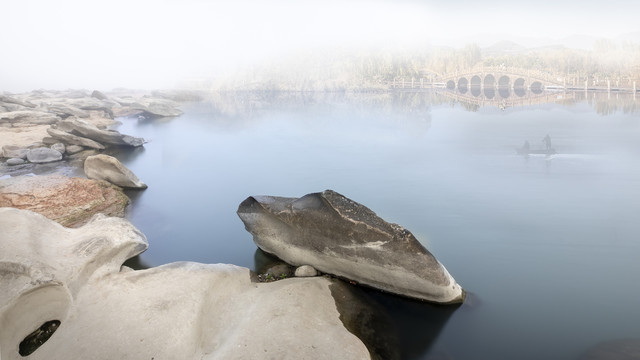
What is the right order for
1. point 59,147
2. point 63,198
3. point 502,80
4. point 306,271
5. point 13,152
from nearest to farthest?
point 306,271 < point 63,198 < point 13,152 < point 59,147 < point 502,80

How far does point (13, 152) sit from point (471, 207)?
3107 centimetres

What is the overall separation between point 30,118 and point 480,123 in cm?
5036

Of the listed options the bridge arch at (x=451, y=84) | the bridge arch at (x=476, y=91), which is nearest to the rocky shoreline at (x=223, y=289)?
the bridge arch at (x=476, y=91)

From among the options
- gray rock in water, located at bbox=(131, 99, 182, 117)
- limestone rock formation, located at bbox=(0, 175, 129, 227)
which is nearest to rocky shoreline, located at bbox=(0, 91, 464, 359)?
limestone rock formation, located at bbox=(0, 175, 129, 227)

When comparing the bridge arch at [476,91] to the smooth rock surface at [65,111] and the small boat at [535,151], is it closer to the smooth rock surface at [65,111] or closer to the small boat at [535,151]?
the small boat at [535,151]

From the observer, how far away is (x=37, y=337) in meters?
9.46

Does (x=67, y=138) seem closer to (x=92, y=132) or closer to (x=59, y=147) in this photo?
(x=59, y=147)

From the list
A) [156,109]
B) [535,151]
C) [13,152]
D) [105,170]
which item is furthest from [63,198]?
[156,109]

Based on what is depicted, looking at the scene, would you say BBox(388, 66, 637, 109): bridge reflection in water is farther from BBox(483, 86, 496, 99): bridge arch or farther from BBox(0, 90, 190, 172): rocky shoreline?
BBox(0, 90, 190, 172): rocky shoreline

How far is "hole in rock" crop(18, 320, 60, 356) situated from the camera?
9023 mm

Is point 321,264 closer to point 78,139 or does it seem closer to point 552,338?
point 552,338

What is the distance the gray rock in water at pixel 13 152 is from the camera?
94.4 ft

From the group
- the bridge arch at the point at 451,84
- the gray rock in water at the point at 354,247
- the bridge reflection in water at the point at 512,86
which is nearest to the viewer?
the gray rock in water at the point at 354,247

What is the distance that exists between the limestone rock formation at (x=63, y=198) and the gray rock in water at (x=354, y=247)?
9279mm
